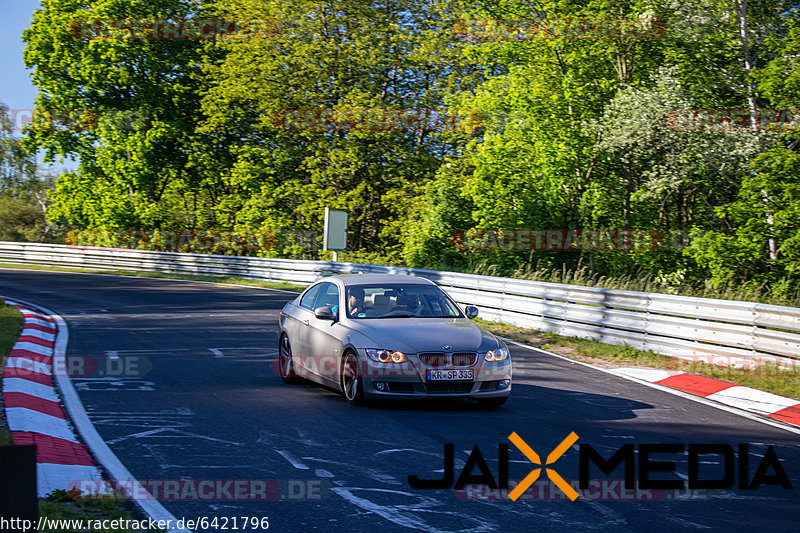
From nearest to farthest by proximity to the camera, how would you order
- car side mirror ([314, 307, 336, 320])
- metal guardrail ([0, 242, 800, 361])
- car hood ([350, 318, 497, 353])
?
car hood ([350, 318, 497, 353])
car side mirror ([314, 307, 336, 320])
metal guardrail ([0, 242, 800, 361])

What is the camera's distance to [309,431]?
7.53 meters

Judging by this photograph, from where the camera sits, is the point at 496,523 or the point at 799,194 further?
the point at 799,194

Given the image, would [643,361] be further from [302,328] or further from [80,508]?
[80,508]

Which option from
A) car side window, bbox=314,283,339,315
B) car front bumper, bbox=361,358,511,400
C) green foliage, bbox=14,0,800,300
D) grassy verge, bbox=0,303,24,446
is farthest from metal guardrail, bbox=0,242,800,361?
grassy verge, bbox=0,303,24,446

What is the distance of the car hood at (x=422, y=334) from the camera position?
864 centimetres

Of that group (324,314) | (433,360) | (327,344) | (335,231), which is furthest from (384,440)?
(335,231)

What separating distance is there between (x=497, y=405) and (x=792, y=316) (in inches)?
188

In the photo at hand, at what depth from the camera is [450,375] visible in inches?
337

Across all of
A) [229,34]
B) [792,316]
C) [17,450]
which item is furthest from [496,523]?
[229,34]

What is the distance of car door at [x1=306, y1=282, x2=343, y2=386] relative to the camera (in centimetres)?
931

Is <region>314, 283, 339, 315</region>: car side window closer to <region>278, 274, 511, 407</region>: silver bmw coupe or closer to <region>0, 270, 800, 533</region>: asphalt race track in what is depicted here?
<region>278, 274, 511, 407</region>: silver bmw coupe

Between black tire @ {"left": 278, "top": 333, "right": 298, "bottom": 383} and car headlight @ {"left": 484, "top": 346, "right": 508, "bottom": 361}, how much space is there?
8.99 feet

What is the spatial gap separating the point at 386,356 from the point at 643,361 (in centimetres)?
634

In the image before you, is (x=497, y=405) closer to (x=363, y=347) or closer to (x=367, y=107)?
(x=363, y=347)
